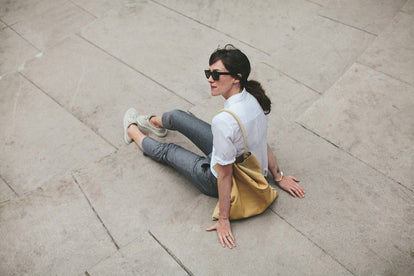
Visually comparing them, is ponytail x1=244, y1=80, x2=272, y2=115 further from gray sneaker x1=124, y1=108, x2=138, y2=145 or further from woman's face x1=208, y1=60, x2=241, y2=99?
gray sneaker x1=124, y1=108, x2=138, y2=145

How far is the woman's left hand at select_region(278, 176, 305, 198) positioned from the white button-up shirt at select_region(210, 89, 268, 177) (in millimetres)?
630

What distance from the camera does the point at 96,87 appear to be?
4.78 meters

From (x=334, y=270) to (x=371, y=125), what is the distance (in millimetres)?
1696

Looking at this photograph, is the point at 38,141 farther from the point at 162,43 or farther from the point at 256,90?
the point at 256,90

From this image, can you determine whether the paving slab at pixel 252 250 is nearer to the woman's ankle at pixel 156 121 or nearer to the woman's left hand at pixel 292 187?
the woman's left hand at pixel 292 187

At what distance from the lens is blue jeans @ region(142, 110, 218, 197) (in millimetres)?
2897

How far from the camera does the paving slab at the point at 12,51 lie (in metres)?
5.30

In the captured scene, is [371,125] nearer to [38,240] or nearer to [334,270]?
[334,270]

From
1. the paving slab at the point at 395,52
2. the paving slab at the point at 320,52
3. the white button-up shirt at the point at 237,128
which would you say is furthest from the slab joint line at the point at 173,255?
the paving slab at the point at 395,52

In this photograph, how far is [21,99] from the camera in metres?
4.75

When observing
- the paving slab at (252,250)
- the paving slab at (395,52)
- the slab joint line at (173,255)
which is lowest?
the slab joint line at (173,255)

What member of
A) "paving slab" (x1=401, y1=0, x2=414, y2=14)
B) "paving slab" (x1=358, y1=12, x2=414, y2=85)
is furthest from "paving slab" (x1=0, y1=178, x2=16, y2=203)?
"paving slab" (x1=401, y1=0, x2=414, y2=14)

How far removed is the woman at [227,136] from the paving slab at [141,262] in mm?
439

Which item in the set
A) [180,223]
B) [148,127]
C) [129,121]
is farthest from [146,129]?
[180,223]
